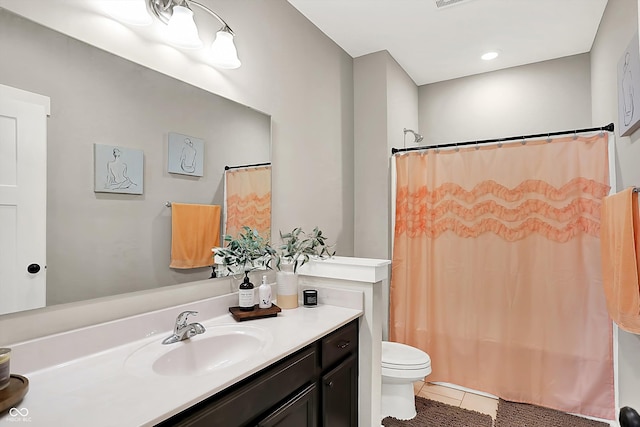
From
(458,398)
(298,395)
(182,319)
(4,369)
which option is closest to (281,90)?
(182,319)

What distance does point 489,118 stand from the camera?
10.9 feet

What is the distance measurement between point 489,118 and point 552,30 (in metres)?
0.88

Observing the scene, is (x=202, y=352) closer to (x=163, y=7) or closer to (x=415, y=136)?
(x=163, y=7)

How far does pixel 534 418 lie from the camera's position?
2.22 metres

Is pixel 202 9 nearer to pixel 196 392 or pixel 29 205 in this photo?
pixel 29 205

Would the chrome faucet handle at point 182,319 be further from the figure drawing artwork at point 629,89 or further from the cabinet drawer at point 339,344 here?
the figure drawing artwork at point 629,89

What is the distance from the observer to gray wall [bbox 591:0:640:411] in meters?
1.75

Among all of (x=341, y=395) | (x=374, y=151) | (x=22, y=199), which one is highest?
(x=374, y=151)

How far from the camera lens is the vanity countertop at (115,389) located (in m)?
0.82

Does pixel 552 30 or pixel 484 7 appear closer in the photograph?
pixel 484 7

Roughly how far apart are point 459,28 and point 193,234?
2.34 meters

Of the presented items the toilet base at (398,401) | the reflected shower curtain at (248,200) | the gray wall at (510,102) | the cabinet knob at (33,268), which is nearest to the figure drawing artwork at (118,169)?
the cabinet knob at (33,268)

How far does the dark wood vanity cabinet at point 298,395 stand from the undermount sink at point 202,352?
13 centimetres

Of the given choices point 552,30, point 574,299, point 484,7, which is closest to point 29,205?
point 484,7
